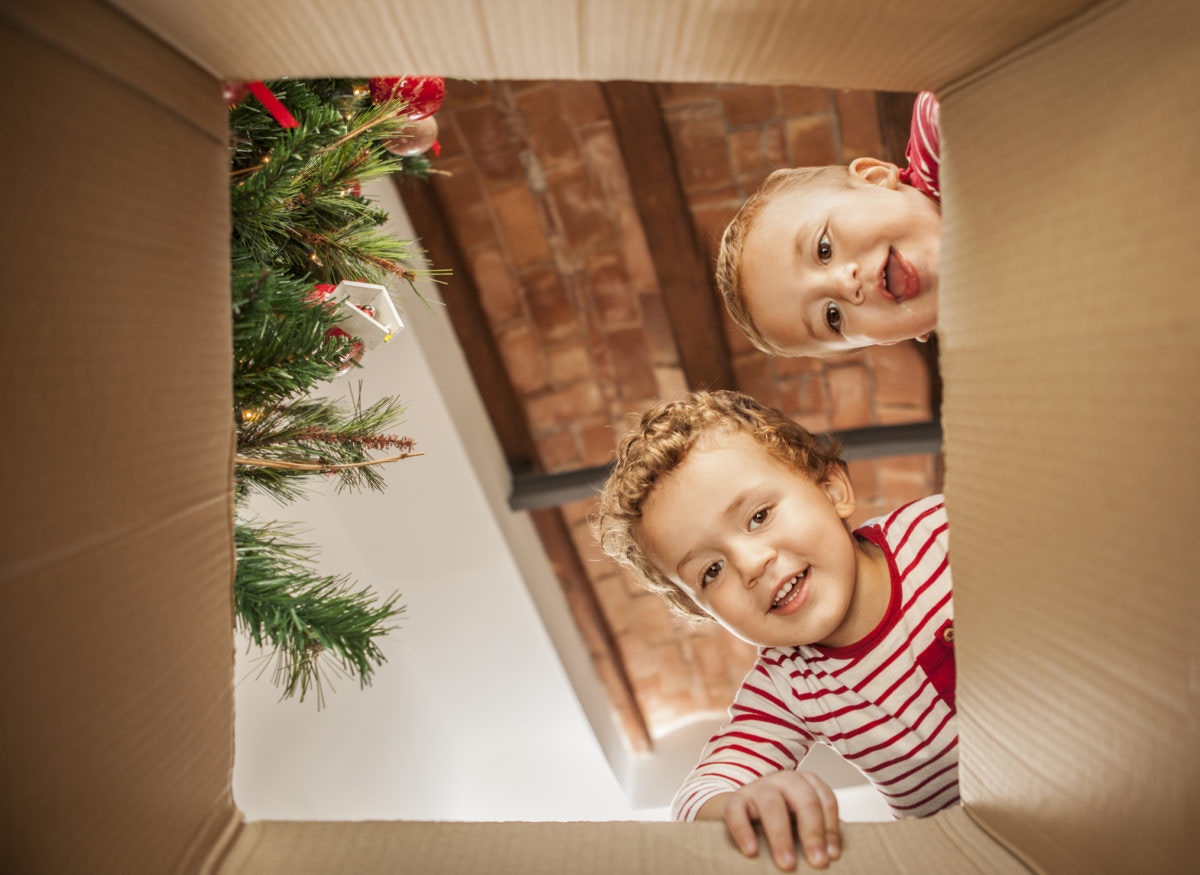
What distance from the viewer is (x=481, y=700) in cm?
227

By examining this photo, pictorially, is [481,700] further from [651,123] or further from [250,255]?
[250,255]

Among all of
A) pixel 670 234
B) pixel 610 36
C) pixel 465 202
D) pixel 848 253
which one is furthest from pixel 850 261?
pixel 465 202

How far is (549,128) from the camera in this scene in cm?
189

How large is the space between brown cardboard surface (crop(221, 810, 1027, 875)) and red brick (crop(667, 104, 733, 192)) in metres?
1.71

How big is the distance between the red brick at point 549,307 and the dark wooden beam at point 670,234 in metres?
0.26

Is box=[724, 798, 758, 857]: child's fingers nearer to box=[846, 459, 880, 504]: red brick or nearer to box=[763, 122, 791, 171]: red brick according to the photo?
box=[763, 122, 791, 171]: red brick

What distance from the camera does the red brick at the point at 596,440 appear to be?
228 centimetres

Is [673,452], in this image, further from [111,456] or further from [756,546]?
[111,456]

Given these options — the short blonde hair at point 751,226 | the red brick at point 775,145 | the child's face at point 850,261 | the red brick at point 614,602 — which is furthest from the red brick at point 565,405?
the child's face at point 850,261

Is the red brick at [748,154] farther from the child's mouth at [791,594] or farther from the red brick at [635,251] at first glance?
the child's mouth at [791,594]

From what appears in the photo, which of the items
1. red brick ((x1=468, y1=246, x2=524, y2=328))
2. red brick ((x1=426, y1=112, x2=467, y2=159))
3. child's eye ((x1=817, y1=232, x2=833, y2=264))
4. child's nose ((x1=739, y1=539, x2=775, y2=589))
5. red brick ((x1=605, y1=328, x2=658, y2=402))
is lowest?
child's nose ((x1=739, y1=539, x2=775, y2=589))

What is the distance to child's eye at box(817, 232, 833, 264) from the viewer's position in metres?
0.95

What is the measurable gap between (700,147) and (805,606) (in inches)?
55.3

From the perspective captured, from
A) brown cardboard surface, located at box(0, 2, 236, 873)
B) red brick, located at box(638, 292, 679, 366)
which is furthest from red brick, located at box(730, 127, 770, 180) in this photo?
brown cardboard surface, located at box(0, 2, 236, 873)
